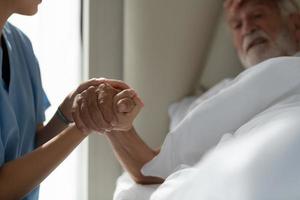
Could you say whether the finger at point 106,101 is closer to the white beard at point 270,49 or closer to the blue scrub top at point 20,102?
the blue scrub top at point 20,102

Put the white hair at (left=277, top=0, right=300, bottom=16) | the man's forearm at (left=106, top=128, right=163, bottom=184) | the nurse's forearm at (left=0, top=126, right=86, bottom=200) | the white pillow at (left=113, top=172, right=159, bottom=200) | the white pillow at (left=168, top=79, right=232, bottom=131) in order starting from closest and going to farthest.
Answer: the nurse's forearm at (left=0, top=126, right=86, bottom=200) < the white pillow at (left=113, top=172, right=159, bottom=200) < the man's forearm at (left=106, top=128, right=163, bottom=184) < the white pillow at (left=168, top=79, right=232, bottom=131) < the white hair at (left=277, top=0, right=300, bottom=16)

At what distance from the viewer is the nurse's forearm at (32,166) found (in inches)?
31.6

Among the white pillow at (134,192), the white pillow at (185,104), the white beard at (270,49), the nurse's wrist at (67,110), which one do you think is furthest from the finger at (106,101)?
the white beard at (270,49)

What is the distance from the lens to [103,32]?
1.42 m

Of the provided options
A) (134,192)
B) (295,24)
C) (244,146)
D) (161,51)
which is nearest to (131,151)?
(134,192)

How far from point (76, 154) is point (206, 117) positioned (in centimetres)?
60

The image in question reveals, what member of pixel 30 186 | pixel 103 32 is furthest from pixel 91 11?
pixel 30 186

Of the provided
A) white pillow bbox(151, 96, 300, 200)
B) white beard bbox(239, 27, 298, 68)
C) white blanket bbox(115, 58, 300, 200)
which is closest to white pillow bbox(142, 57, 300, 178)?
white blanket bbox(115, 58, 300, 200)

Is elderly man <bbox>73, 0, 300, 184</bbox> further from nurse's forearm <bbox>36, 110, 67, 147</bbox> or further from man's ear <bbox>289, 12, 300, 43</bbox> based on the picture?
nurse's forearm <bbox>36, 110, 67, 147</bbox>

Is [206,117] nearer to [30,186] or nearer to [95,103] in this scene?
[95,103]

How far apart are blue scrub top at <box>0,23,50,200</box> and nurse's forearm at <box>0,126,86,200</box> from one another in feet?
0.15

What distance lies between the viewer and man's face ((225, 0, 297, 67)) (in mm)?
1358

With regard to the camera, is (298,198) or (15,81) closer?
(298,198)

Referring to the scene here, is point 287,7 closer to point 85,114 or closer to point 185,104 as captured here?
point 185,104
